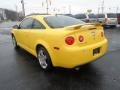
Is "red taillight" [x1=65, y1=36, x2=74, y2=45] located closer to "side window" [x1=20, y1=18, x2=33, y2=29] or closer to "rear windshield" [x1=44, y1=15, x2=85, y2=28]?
"rear windshield" [x1=44, y1=15, x2=85, y2=28]

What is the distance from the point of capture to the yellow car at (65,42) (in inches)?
185

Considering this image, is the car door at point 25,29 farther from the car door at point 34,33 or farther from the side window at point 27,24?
the car door at point 34,33

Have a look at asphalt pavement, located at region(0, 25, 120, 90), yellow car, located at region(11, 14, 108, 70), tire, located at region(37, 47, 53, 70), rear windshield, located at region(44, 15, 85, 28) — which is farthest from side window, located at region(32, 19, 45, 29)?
asphalt pavement, located at region(0, 25, 120, 90)

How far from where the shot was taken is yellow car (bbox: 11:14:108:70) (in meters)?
4.71

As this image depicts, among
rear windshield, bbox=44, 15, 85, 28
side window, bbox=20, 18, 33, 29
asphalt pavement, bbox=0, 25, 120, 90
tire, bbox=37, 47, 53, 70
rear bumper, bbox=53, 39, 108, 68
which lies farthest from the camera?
side window, bbox=20, 18, 33, 29

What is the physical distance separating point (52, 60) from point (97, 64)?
1535mm

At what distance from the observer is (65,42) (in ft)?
15.5

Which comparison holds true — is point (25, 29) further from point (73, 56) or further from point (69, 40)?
point (73, 56)

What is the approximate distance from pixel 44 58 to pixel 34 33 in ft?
2.87

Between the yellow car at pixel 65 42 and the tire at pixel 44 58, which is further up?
Result: the yellow car at pixel 65 42

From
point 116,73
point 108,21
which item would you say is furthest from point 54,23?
point 108,21

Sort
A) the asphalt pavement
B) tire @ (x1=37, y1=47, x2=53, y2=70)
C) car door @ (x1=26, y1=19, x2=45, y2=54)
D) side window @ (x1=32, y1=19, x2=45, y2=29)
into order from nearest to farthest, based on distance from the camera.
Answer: the asphalt pavement < tire @ (x1=37, y1=47, x2=53, y2=70) < car door @ (x1=26, y1=19, x2=45, y2=54) < side window @ (x1=32, y1=19, x2=45, y2=29)

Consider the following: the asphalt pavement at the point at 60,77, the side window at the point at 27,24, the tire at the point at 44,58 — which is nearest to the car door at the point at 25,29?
the side window at the point at 27,24

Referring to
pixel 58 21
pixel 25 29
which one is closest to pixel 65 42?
pixel 58 21
